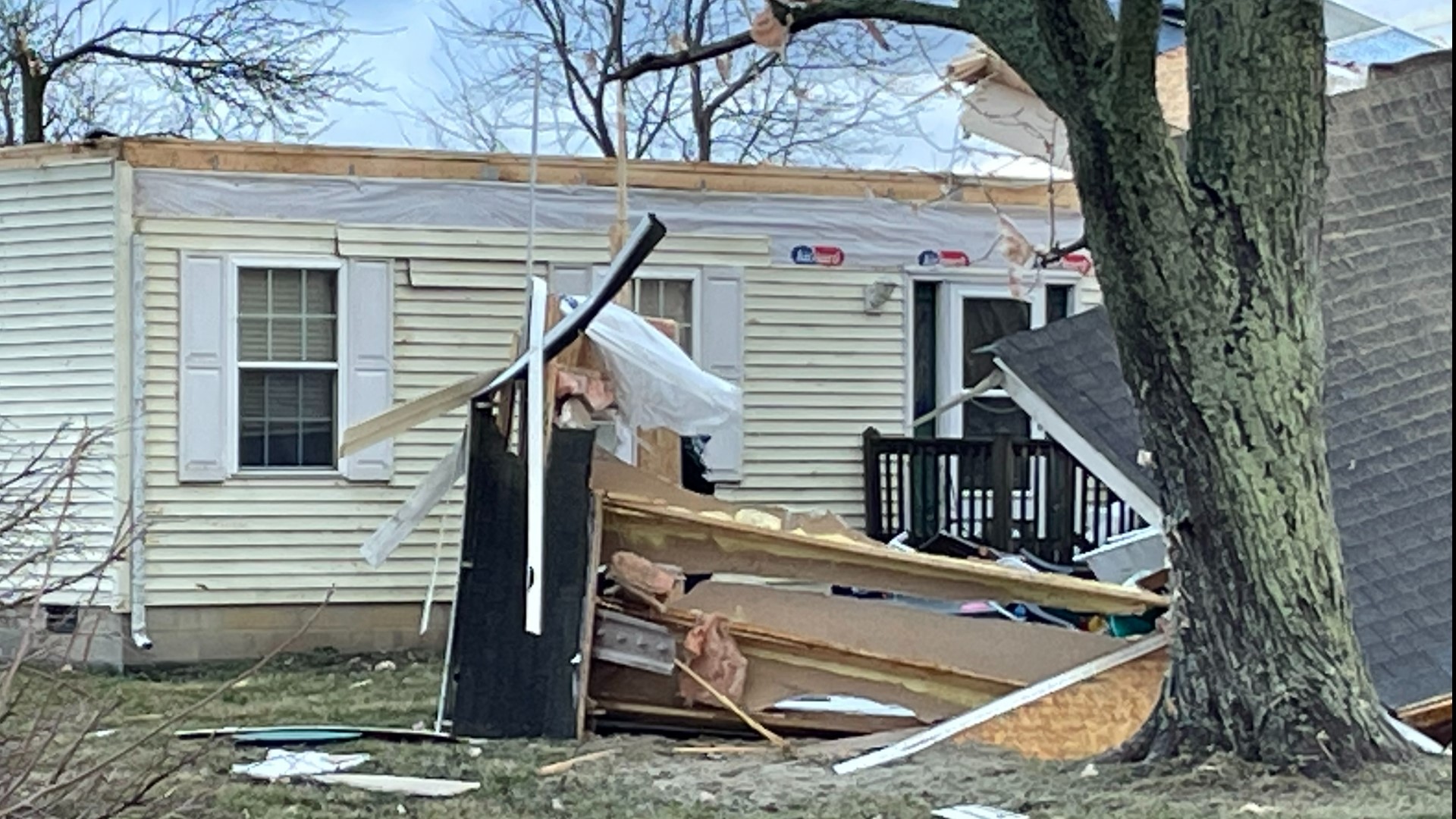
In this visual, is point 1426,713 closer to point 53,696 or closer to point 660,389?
point 660,389

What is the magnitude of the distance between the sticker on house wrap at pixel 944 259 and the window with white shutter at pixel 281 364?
13.4 ft

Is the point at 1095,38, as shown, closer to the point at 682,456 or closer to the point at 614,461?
the point at 614,461

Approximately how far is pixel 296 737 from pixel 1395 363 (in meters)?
6.29

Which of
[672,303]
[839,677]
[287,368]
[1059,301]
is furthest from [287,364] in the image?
[1059,301]

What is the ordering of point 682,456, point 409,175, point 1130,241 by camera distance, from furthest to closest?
point 409,175 < point 682,456 < point 1130,241

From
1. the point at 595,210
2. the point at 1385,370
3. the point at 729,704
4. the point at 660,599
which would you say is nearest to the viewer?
the point at 729,704

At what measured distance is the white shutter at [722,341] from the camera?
46.0ft

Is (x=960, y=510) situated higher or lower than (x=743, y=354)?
lower

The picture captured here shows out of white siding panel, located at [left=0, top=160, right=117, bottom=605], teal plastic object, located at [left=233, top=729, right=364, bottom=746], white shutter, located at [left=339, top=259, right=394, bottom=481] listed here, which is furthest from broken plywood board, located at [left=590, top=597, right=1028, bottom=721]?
white siding panel, located at [left=0, top=160, right=117, bottom=605]

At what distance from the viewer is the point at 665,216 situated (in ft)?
45.7

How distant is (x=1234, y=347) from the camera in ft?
23.7

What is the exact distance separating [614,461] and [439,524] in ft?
13.2

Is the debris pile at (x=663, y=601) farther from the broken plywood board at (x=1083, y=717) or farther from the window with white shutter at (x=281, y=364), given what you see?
the window with white shutter at (x=281, y=364)

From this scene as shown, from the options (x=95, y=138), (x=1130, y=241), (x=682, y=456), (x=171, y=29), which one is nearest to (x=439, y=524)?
(x=682, y=456)
